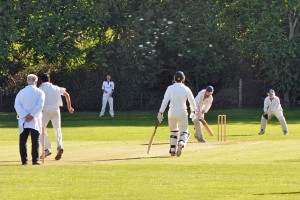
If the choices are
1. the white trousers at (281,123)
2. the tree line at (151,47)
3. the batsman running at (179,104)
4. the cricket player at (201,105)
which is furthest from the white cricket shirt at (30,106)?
the tree line at (151,47)

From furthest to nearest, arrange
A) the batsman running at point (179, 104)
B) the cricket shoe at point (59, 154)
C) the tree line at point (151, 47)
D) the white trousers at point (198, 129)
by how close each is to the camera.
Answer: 1. the tree line at point (151, 47)
2. the white trousers at point (198, 129)
3. the batsman running at point (179, 104)
4. the cricket shoe at point (59, 154)

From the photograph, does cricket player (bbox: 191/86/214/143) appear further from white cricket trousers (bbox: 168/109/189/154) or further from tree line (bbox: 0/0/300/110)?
tree line (bbox: 0/0/300/110)

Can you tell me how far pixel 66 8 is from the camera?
60844mm

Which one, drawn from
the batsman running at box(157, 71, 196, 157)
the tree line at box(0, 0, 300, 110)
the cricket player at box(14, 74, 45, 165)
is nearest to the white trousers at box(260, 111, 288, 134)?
the batsman running at box(157, 71, 196, 157)

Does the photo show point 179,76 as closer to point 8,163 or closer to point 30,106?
point 30,106

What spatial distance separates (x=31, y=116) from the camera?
24.8 meters

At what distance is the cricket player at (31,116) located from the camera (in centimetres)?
2478

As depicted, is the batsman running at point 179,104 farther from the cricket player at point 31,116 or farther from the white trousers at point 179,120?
the cricket player at point 31,116

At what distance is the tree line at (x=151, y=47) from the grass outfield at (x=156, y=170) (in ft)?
70.8

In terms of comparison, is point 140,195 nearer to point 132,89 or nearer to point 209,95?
point 209,95

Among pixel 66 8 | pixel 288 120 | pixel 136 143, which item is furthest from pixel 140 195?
pixel 66 8

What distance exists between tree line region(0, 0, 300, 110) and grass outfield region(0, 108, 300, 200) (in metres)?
21.6

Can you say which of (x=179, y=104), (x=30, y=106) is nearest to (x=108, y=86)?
(x=179, y=104)

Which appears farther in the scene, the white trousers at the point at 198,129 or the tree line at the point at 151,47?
the tree line at the point at 151,47
